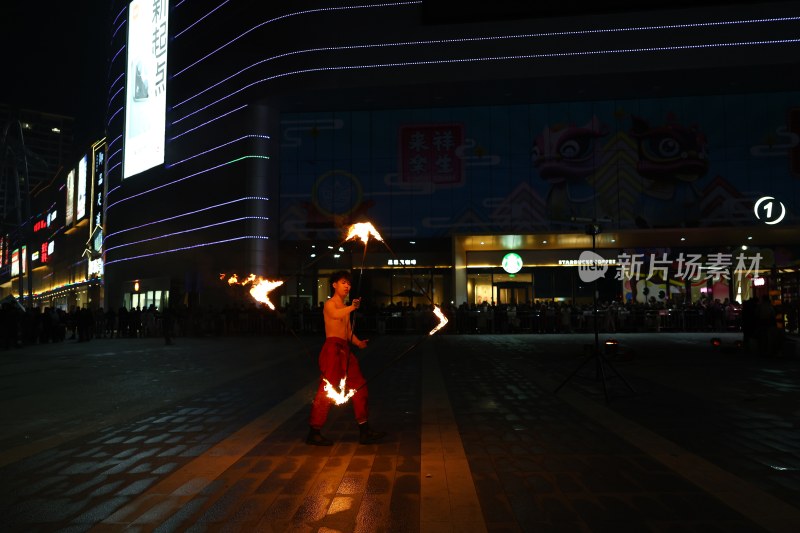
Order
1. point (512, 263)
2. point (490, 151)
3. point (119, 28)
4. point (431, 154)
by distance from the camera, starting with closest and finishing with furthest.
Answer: point (490, 151)
point (431, 154)
point (512, 263)
point (119, 28)

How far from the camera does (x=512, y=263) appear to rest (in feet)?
115

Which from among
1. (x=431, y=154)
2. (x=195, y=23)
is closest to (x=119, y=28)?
(x=195, y=23)

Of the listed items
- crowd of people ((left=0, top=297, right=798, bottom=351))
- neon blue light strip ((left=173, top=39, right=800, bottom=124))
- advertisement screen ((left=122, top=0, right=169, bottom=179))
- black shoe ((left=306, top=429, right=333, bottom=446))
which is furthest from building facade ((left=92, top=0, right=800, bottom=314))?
black shoe ((left=306, top=429, right=333, bottom=446))

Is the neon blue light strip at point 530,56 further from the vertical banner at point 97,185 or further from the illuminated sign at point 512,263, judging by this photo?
the vertical banner at point 97,185

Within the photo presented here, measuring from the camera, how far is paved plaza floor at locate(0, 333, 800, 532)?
4.05 meters

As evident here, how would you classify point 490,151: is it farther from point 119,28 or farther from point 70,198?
point 70,198

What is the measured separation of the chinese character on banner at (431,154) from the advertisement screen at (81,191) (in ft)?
140

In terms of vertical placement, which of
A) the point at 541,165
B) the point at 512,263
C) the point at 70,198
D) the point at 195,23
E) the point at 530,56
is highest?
the point at 195,23

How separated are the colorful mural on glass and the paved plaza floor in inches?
854

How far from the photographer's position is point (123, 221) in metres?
42.2

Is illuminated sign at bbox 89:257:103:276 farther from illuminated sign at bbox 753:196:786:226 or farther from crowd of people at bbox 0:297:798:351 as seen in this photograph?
illuminated sign at bbox 753:196:786:226

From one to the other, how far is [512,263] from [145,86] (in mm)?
27396

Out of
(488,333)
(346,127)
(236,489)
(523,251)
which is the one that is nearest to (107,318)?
(346,127)

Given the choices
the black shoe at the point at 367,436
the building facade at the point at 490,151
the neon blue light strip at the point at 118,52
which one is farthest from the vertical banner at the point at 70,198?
the black shoe at the point at 367,436
